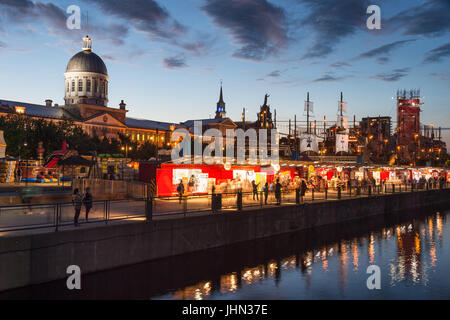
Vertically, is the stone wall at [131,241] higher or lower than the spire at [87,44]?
lower

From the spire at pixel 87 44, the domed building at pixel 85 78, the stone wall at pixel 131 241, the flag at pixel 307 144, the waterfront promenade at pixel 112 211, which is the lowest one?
the stone wall at pixel 131 241

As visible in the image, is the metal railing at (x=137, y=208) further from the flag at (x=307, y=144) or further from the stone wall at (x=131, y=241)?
the flag at (x=307, y=144)

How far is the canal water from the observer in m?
16.2

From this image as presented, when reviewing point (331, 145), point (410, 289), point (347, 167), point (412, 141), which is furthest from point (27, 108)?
point (410, 289)

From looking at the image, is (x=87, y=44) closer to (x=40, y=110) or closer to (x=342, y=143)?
(x=40, y=110)

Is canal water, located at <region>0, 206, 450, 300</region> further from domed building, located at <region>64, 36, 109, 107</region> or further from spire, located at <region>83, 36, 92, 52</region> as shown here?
spire, located at <region>83, 36, 92, 52</region>

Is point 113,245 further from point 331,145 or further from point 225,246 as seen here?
point 331,145

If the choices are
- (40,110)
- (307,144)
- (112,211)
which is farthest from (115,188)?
(40,110)

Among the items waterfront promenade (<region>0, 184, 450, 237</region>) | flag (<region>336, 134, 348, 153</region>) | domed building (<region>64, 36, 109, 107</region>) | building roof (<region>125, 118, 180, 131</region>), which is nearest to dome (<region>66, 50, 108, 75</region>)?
domed building (<region>64, 36, 109, 107</region>)

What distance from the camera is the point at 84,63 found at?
6280 inches

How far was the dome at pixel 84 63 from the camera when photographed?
159375 mm

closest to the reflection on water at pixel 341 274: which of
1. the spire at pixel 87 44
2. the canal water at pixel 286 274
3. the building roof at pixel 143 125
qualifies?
the canal water at pixel 286 274

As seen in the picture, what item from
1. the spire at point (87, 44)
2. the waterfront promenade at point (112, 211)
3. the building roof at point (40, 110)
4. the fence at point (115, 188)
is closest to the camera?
the waterfront promenade at point (112, 211)
